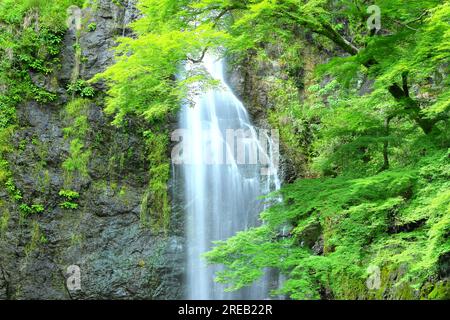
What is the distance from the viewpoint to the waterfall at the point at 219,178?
13.1 metres

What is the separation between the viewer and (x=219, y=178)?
13859 mm

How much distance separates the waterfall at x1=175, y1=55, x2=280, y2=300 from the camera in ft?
43.1

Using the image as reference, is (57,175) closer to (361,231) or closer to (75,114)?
(75,114)

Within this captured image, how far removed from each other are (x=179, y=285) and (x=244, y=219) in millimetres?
2429

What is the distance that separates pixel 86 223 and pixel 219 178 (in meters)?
3.73

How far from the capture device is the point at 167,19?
7.43 meters

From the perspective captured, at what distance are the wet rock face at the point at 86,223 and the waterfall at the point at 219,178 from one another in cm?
60

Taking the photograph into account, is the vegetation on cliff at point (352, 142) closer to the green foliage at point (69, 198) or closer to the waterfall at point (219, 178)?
the waterfall at point (219, 178)

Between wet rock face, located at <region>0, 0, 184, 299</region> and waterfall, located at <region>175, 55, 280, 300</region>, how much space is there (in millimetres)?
604

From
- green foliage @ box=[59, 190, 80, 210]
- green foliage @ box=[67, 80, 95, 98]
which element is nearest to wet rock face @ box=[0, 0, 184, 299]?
green foliage @ box=[59, 190, 80, 210]

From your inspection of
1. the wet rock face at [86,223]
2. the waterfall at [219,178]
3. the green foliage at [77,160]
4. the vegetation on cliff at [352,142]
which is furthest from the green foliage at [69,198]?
the vegetation on cliff at [352,142]

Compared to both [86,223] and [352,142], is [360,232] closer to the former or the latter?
[352,142]

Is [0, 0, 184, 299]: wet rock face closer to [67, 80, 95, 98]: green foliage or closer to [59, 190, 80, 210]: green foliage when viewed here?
[59, 190, 80, 210]: green foliage

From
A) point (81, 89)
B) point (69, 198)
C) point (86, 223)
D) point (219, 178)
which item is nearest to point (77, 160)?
point (69, 198)
